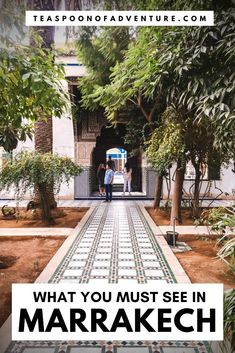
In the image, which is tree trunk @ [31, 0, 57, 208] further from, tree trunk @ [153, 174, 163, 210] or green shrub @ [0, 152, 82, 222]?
tree trunk @ [153, 174, 163, 210]

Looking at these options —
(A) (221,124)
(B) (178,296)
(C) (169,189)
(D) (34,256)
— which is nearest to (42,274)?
(D) (34,256)

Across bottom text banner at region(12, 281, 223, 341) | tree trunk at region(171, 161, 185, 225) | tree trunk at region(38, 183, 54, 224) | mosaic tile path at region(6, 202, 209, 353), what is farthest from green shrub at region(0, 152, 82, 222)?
tree trunk at region(171, 161, 185, 225)

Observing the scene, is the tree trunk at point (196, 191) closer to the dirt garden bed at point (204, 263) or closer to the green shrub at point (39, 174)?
the dirt garden bed at point (204, 263)

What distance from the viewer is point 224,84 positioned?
1227 mm

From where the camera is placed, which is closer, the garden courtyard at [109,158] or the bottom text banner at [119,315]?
the bottom text banner at [119,315]

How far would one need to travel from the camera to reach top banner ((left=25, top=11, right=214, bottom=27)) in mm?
1117

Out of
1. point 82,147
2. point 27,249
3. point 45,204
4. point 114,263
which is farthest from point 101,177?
point 27,249

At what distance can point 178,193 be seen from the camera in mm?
2980

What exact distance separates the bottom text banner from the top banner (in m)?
1.08

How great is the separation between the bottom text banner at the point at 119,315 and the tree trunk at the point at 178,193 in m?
1.76

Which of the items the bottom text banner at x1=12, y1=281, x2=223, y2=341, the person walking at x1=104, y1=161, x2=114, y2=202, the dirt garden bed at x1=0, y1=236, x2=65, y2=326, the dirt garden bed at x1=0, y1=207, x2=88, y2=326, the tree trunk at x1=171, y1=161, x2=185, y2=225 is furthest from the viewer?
the tree trunk at x1=171, y1=161, x2=185, y2=225

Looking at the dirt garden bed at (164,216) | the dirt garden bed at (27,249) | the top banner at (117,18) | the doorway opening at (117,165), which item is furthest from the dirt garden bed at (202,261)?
the top banner at (117,18)

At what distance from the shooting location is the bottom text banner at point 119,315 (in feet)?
3.50

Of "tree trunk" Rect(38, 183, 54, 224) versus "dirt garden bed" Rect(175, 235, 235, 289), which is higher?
"tree trunk" Rect(38, 183, 54, 224)
